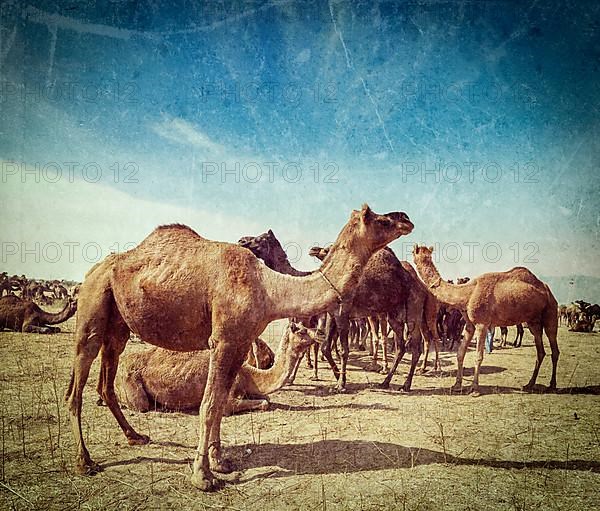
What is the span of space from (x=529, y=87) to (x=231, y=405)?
22.8ft

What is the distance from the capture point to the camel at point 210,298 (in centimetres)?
426

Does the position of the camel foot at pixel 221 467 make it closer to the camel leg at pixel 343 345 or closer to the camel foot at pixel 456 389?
the camel leg at pixel 343 345

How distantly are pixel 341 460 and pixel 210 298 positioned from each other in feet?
7.45

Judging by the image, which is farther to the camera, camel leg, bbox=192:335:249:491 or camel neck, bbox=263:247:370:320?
camel neck, bbox=263:247:370:320

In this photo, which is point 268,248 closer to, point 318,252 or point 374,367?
point 318,252

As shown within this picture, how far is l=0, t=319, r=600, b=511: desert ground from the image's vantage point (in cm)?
405

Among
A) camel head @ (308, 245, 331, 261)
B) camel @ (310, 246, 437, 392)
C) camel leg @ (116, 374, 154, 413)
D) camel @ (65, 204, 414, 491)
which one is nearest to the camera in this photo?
camel @ (65, 204, 414, 491)

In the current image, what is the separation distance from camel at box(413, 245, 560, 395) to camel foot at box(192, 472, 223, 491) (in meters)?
5.26

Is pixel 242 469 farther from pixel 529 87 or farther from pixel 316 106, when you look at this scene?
pixel 529 87

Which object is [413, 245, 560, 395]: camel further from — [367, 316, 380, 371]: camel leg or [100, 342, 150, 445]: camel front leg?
[100, 342, 150, 445]: camel front leg

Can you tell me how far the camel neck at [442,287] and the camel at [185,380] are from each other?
3.08 m

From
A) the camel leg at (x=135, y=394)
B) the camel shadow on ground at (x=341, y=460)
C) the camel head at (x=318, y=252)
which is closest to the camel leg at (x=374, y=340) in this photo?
the camel head at (x=318, y=252)

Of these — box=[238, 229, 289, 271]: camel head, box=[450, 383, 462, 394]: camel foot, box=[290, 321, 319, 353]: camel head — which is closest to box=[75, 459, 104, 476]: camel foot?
box=[290, 321, 319, 353]: camel head

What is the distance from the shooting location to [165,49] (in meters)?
6.55
